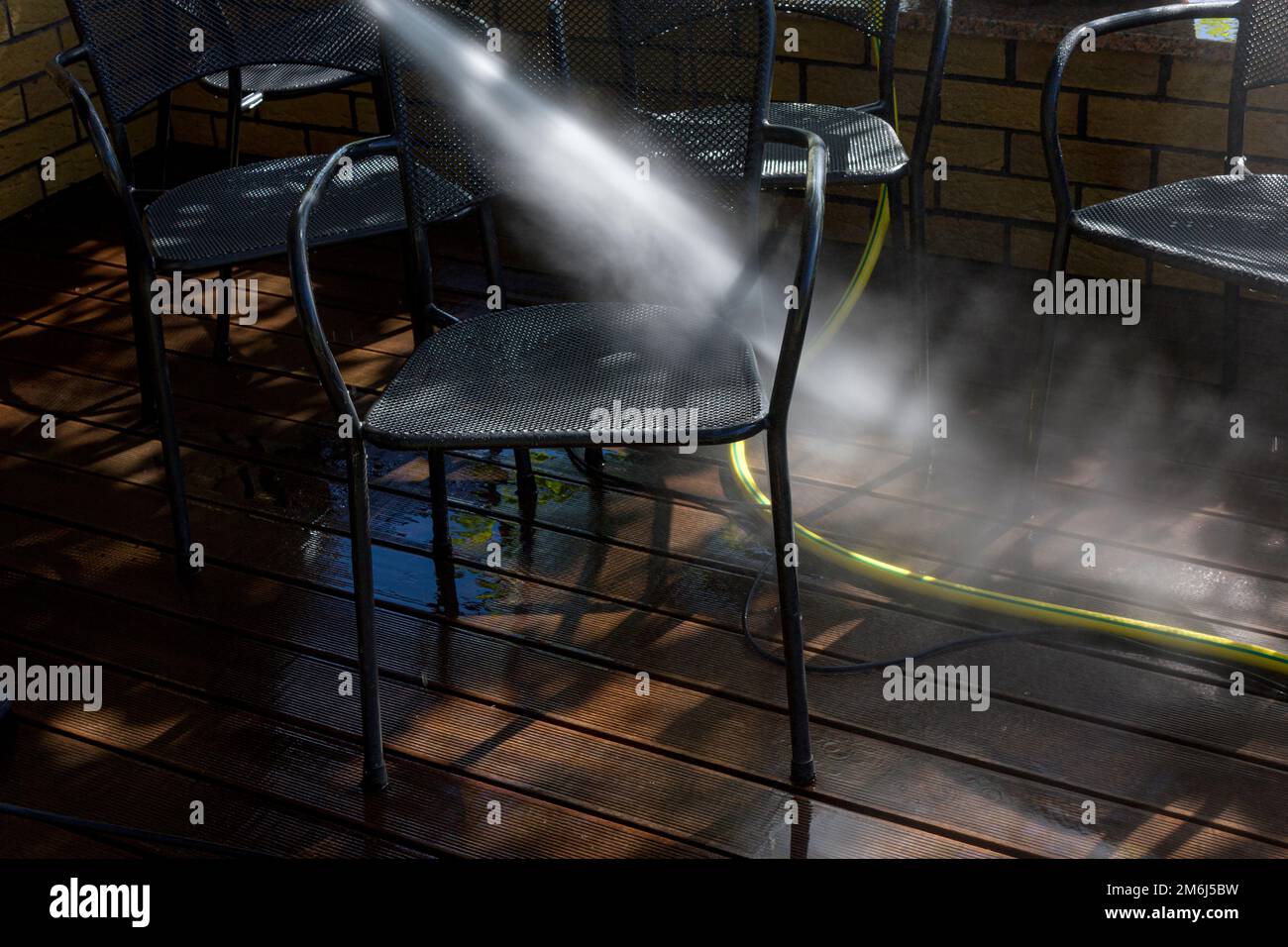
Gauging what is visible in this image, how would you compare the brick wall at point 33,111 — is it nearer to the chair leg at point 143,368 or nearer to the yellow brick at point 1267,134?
the chair leg at point 143,368

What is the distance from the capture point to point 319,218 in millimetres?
2273

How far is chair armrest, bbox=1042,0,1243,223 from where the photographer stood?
2117mm

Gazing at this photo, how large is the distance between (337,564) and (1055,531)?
1.14 metres

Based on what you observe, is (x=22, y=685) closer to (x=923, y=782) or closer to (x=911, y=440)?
(x=923, y=782)

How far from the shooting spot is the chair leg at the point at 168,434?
7.08 ft

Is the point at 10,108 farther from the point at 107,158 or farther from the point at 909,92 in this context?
the point at 909,92

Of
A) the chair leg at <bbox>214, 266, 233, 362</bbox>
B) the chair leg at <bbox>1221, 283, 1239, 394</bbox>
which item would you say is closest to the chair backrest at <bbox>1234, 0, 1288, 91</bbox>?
the chair leg at <bbox>1221, 283, 1239, 394</bbox>

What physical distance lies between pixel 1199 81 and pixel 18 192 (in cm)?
277

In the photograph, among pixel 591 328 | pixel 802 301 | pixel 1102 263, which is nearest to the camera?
pixel 802 301

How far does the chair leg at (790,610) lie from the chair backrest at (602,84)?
449 mm

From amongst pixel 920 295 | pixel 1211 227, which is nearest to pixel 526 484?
pixel 920 295

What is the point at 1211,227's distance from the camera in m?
2.12

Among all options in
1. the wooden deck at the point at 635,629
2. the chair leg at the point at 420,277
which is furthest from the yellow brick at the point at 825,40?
the chair leg at the point at 420,277

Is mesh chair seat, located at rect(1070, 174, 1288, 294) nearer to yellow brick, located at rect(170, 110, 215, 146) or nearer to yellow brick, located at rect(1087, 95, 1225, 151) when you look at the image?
yellow brick, located at rect(1087, 95, 1225, 151)
